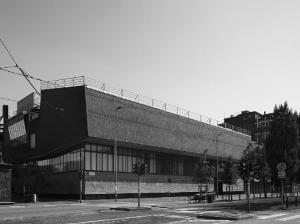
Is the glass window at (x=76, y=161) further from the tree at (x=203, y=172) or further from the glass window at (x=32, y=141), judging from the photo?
the tree at (x=203, y=172)

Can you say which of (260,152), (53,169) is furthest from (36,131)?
(260,152)

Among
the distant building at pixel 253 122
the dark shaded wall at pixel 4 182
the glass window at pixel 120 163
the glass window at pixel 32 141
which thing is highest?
the distant building at pixel 253 122

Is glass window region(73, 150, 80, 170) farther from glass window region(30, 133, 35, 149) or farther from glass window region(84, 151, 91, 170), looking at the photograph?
glass window region(30, 133, 35, 149)

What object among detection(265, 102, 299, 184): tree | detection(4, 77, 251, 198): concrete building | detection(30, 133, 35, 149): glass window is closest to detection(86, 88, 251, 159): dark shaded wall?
detection(4, 77, 251, 198): concrete building

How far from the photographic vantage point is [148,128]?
63469mm

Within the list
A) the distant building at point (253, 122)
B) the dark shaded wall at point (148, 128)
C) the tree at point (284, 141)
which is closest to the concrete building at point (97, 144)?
the dark shaded wall at point (148, 128)

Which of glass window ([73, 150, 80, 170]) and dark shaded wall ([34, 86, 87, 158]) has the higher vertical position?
dark shaded wall ([34, 86, 87, 158])

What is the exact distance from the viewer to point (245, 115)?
137 m

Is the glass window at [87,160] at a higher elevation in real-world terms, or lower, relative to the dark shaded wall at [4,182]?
higher

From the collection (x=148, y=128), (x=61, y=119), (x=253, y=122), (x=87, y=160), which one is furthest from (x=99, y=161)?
(x=253, y=122)

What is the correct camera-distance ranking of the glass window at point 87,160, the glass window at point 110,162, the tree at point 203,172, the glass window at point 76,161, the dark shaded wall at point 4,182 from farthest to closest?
1. the tree at point 203,172
2. the glass window at point 110,162
3. the glass window at point 76,161
4. the glass window at point 87,160
5. the dark shaded wall at point 4,182

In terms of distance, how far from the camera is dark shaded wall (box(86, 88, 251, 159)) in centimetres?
5597

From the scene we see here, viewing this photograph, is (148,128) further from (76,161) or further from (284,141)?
(284,141)

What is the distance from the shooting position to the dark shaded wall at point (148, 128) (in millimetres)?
55969
